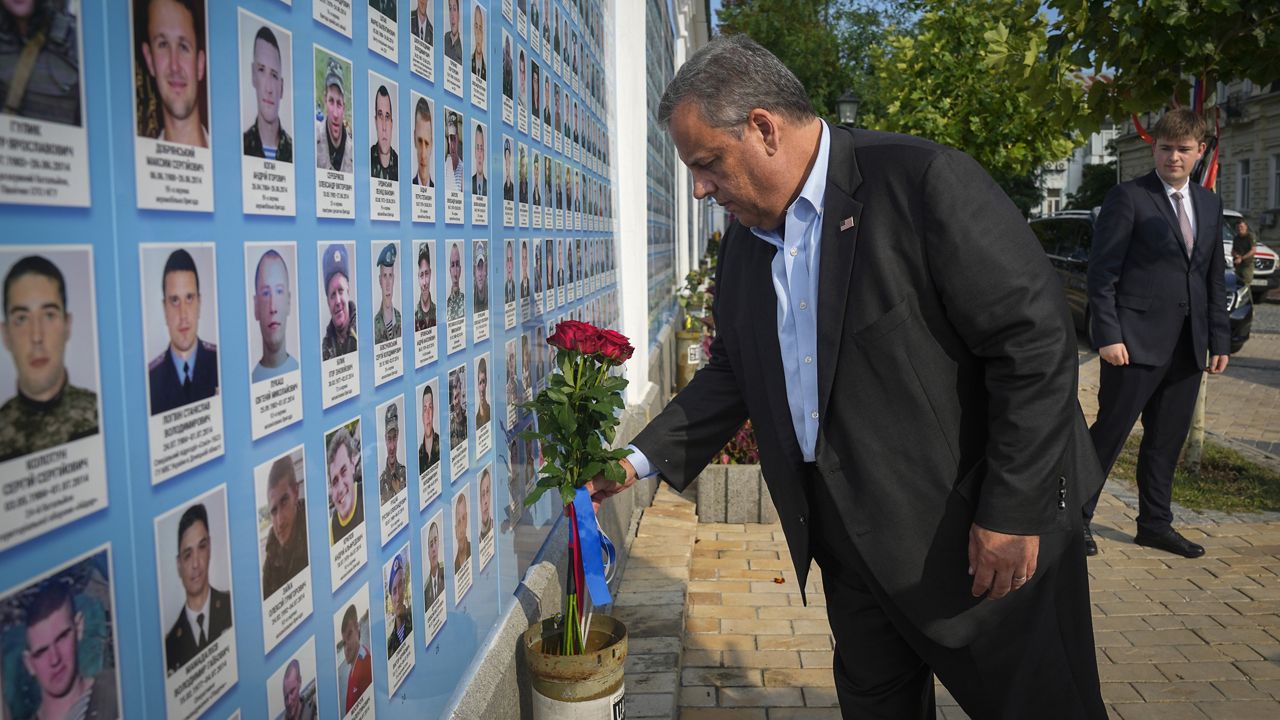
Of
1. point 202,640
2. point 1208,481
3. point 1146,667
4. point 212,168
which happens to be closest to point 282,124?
point 212,168

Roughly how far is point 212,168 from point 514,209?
2.00 meters

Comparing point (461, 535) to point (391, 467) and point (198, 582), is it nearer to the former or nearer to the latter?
point (391, 467)

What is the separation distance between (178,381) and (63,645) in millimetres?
351

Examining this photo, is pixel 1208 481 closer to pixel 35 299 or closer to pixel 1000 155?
pixel 35 299

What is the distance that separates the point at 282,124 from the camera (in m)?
1.66

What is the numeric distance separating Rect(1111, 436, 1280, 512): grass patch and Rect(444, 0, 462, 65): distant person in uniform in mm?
5801

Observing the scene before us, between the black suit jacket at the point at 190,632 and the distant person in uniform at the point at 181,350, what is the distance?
10.8 inches

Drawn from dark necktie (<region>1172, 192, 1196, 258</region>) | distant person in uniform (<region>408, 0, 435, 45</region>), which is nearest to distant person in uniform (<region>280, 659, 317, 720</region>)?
distant person in uniform (<region>408, 0, 435, 45</region>)

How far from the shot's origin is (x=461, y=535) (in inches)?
109

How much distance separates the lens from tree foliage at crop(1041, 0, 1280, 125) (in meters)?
6.16

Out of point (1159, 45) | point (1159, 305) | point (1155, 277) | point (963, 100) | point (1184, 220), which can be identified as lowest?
point (1159, 305)

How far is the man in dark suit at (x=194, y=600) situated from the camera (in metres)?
1.37

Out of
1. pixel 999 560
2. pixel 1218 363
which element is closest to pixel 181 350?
pixel 999 560

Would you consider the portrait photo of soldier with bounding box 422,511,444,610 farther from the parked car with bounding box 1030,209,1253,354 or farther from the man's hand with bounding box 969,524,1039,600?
the parked car with bounding box 1030,209,1253,354
